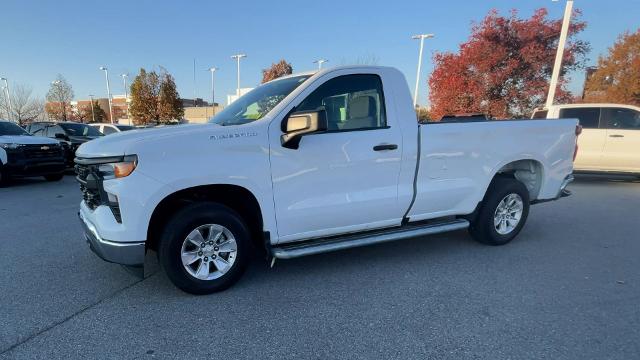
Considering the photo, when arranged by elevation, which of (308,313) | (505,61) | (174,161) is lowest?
(308,313)

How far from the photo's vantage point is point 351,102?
3641 millimetres

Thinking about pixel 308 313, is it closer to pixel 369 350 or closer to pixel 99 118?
pixel 369 350

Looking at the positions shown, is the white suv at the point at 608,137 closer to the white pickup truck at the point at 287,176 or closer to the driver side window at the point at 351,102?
the white pickup truck at the point at 287,176

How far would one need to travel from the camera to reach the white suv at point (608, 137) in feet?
29.9

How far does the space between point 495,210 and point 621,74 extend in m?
21.1

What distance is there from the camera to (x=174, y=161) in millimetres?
2947

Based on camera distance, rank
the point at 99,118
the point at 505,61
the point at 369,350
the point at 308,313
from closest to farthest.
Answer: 1. the point at 369,350
2. the point at 308,313
3. the point at 505,61
4. the point at 99,118

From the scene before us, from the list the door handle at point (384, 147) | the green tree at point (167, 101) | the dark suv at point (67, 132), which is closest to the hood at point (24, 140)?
the dark suv at point (67, 132)

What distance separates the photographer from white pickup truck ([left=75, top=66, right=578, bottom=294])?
298 centimetres

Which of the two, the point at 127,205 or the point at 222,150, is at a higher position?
the point at 222,150

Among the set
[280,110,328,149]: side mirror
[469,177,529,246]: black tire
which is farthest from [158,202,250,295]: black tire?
[469,177,529,246]: black tire

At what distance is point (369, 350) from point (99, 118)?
220 ft

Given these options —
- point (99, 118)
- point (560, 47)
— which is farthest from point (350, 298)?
point (99, 118)

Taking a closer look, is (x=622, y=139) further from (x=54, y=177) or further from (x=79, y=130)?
(x=79, y=130)
